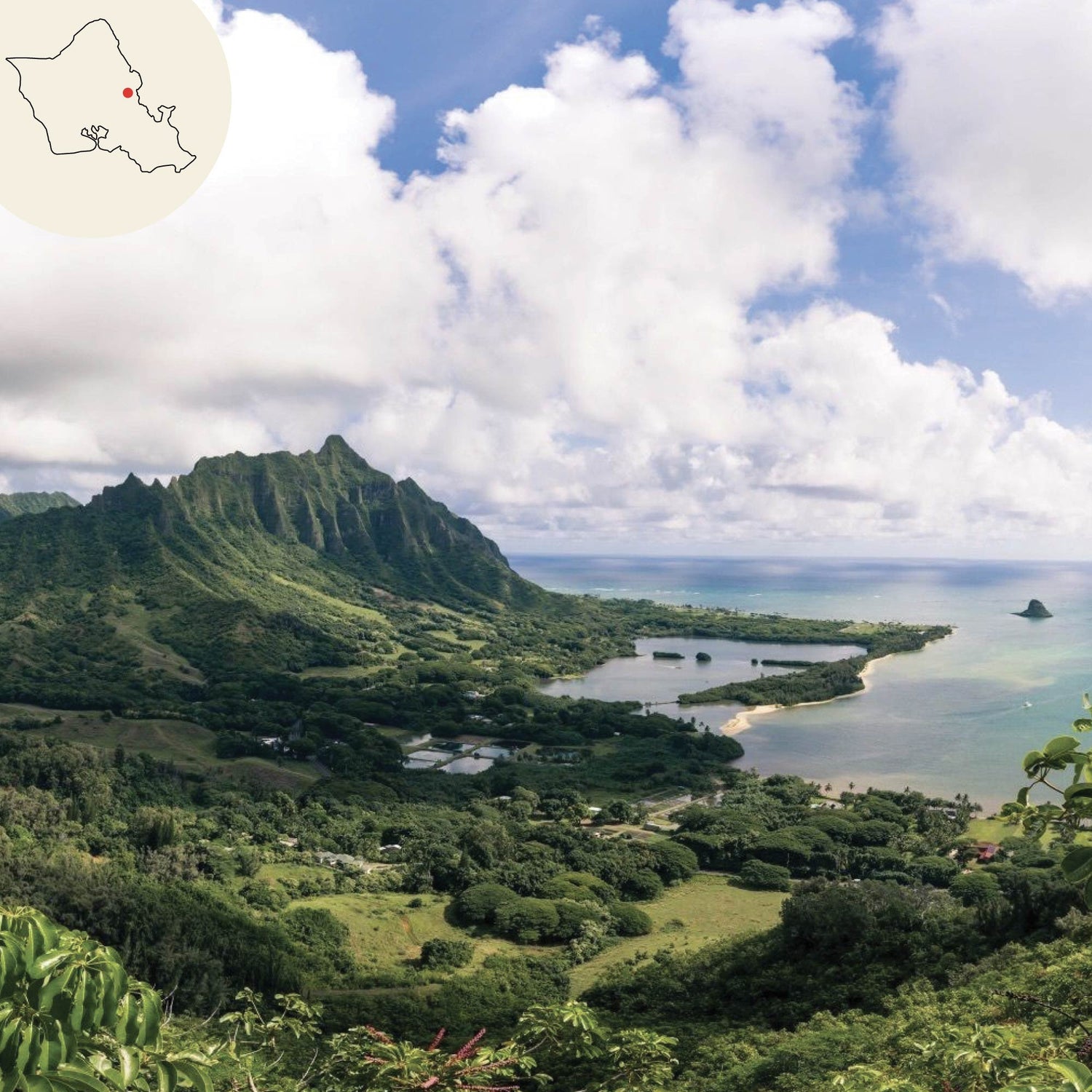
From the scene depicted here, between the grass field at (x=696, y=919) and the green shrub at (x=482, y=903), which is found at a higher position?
the green shrub at (x=482, y=903)

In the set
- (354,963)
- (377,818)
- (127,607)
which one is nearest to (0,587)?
(127,607)

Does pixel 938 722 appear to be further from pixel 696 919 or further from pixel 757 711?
pixel 696 919

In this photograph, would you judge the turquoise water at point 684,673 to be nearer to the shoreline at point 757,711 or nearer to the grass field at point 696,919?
the shoreline at point 757,711

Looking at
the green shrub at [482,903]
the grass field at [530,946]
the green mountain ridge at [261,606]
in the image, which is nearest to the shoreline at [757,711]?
the green mountain ridge at [261,606]

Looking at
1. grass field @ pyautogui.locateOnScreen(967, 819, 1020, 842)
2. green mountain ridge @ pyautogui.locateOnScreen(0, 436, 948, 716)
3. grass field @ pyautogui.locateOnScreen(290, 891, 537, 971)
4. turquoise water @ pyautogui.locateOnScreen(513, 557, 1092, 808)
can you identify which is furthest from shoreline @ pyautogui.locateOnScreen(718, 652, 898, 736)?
grass field @ pyautogui.locateOnScreen(290, 891, 537, 971)

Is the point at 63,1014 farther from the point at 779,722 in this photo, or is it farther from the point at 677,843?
the point at 779,722

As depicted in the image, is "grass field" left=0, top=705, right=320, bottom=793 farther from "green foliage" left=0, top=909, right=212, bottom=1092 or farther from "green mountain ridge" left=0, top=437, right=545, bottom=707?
"green foliage" left=0, top=909, right=212, bottom=1092

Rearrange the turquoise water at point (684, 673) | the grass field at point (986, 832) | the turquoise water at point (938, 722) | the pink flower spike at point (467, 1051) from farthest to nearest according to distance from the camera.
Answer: the turquoise water at point (684, 673)
the turquoise water at point (938, 722)
the grass field at point (986, 832)
the pink flower spike at point (467, 1051)
